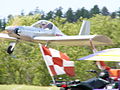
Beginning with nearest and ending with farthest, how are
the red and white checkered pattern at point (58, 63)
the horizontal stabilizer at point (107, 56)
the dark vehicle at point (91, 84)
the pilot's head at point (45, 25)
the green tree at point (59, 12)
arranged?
1. the dark vehicle at point (91, 84)
2. the horizontal stabilizer at point (107, 56)
3. the red and white checkered pattern at point (58, 63)
4. the pilot's head at point (45, 25)
5. the green tree at point (59, 12)

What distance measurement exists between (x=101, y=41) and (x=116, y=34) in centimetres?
3549

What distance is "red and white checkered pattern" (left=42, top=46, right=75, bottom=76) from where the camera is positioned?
15867 millimetres

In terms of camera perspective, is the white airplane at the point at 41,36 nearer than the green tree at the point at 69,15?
Yes

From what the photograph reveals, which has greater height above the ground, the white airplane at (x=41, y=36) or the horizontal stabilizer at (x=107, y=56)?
the horizontal stabilizer at (x=107, y=56)

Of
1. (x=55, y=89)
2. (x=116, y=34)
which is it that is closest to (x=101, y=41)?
(x=55, y=89)

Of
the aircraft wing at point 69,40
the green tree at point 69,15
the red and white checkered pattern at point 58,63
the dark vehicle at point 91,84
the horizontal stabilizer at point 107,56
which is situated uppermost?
the horizontal stabilizer at point 107,56

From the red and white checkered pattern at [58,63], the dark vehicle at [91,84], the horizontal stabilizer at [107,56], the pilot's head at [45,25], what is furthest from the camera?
the pilot's head at [45,25]

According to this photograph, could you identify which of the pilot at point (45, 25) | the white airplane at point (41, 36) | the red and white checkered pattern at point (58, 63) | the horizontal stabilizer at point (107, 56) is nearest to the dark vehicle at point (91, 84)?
the horizontal stabilizer at point (107, 56)

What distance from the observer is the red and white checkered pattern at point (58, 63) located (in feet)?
52.1

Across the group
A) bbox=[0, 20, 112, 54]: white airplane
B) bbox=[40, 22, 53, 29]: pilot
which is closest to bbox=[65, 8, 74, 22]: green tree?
bbox=[40, 22, 53, 29]: pilot

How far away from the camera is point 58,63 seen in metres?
16.4

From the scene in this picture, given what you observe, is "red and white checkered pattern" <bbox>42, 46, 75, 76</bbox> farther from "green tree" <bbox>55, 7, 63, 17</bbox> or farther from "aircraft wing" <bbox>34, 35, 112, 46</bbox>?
"green tree" <bbox>55, 7, 63, 17</bbox>

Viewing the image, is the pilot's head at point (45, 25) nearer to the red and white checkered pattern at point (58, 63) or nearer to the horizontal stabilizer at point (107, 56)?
the red and white checkered pattern at point (58, 63)

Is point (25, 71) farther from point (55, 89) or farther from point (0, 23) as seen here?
point (0, 23)
